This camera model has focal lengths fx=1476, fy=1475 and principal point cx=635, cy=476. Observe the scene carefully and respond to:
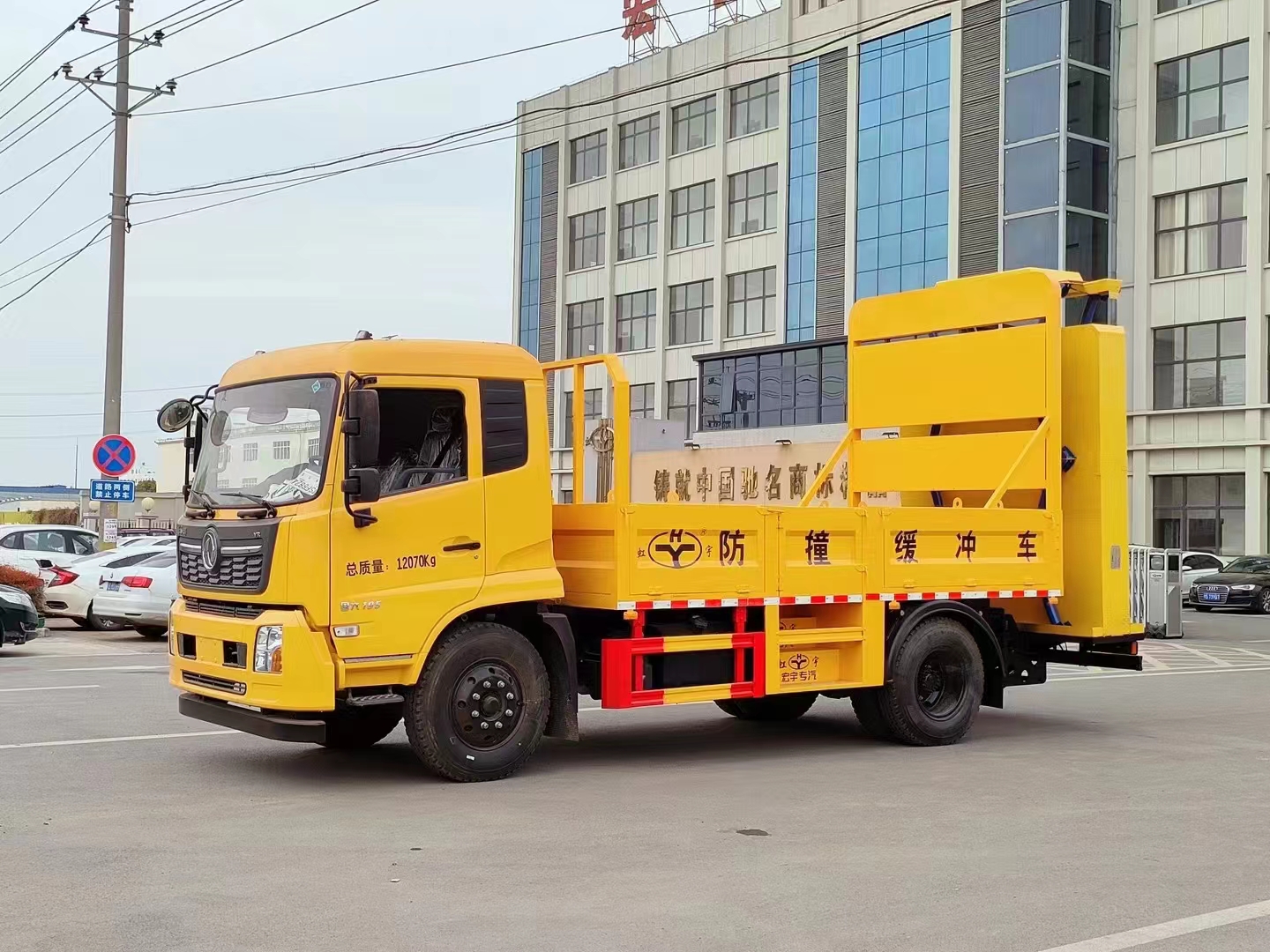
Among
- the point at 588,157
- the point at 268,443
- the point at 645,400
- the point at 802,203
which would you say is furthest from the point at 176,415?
the point at 588,157

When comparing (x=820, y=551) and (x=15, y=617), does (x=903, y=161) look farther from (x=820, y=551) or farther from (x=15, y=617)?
(x=820, y=551)

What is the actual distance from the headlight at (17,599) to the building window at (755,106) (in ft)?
144

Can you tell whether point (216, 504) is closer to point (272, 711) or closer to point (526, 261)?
point (272, 711)

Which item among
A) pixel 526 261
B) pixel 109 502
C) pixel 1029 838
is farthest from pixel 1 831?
pixel 526 261

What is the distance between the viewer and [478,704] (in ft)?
30.3

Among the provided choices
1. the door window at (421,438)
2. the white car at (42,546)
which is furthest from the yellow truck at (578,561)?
the white car at (42,546)

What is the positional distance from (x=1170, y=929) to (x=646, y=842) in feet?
8.70

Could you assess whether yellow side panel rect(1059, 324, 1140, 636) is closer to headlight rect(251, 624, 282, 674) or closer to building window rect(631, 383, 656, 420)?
headlight rect(251, 624, 282, 674)

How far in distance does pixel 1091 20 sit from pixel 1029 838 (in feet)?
144

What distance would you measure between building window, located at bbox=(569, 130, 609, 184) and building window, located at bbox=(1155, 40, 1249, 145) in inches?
1023

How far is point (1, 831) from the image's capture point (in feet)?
24.8

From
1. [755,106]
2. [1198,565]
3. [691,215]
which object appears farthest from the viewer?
[691,215]

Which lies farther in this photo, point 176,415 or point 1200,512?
point 1200,512

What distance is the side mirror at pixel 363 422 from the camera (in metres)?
8.50
